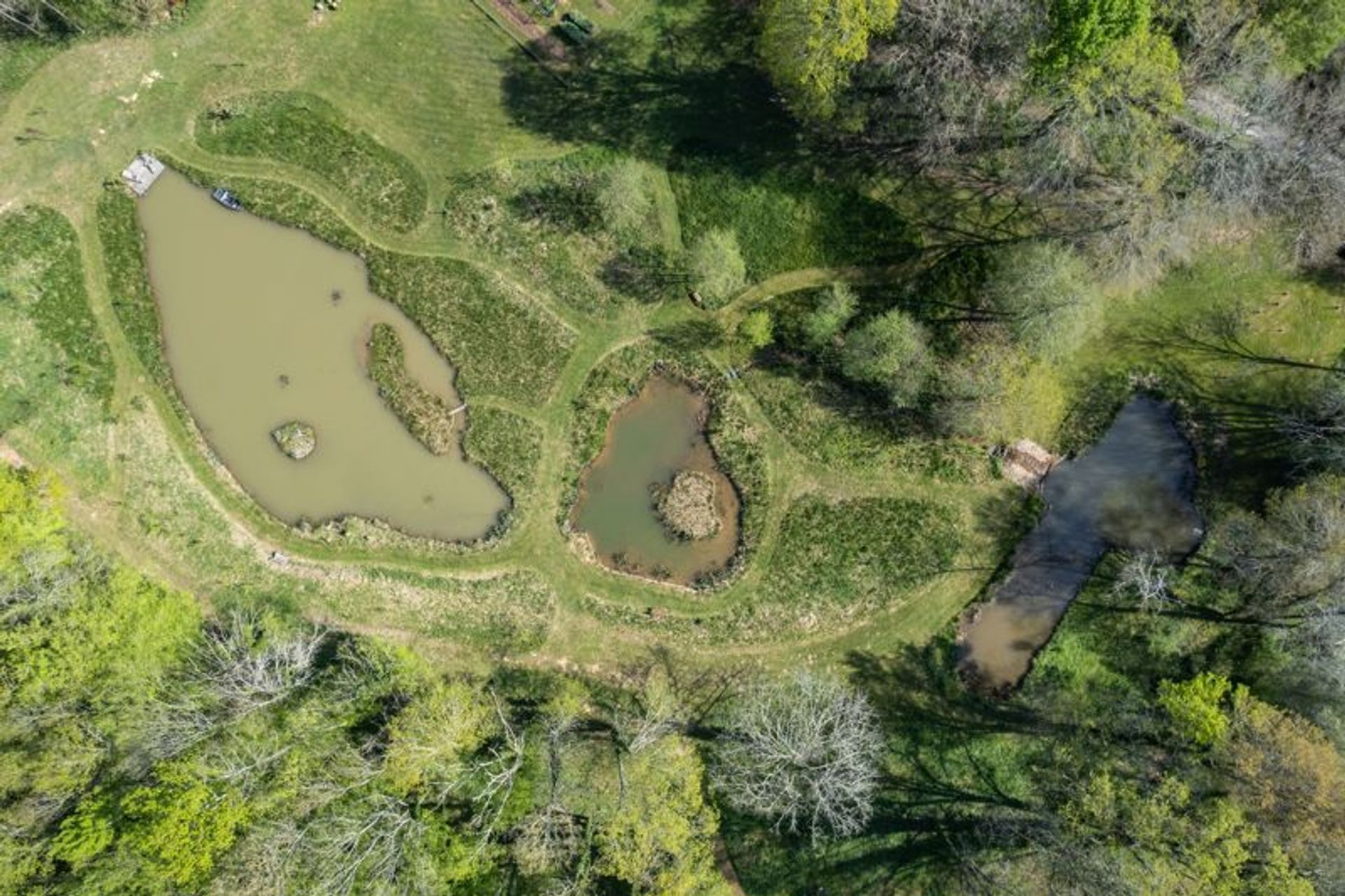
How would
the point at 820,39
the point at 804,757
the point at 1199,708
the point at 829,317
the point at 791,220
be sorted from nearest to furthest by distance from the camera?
1. the point at 820,39
2. the point at 804,757
3. the point at 1199,708
4. the point at 829,317
5. the point at 791,220

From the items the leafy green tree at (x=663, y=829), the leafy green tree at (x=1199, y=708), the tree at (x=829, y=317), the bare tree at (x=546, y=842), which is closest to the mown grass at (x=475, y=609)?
the bare tree at (x=546, y=842)

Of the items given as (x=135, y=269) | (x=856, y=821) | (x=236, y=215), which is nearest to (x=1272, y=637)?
(x=856, y=821)

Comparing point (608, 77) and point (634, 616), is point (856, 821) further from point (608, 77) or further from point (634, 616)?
point (608, 77)

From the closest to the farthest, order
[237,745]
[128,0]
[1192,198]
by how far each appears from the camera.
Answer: [237,745], [1192,198], [128,0]

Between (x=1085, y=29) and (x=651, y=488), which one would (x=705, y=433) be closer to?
(x=651, y=488)

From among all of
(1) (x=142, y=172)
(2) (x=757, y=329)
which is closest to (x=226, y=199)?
(1) (x=142, y=172)
